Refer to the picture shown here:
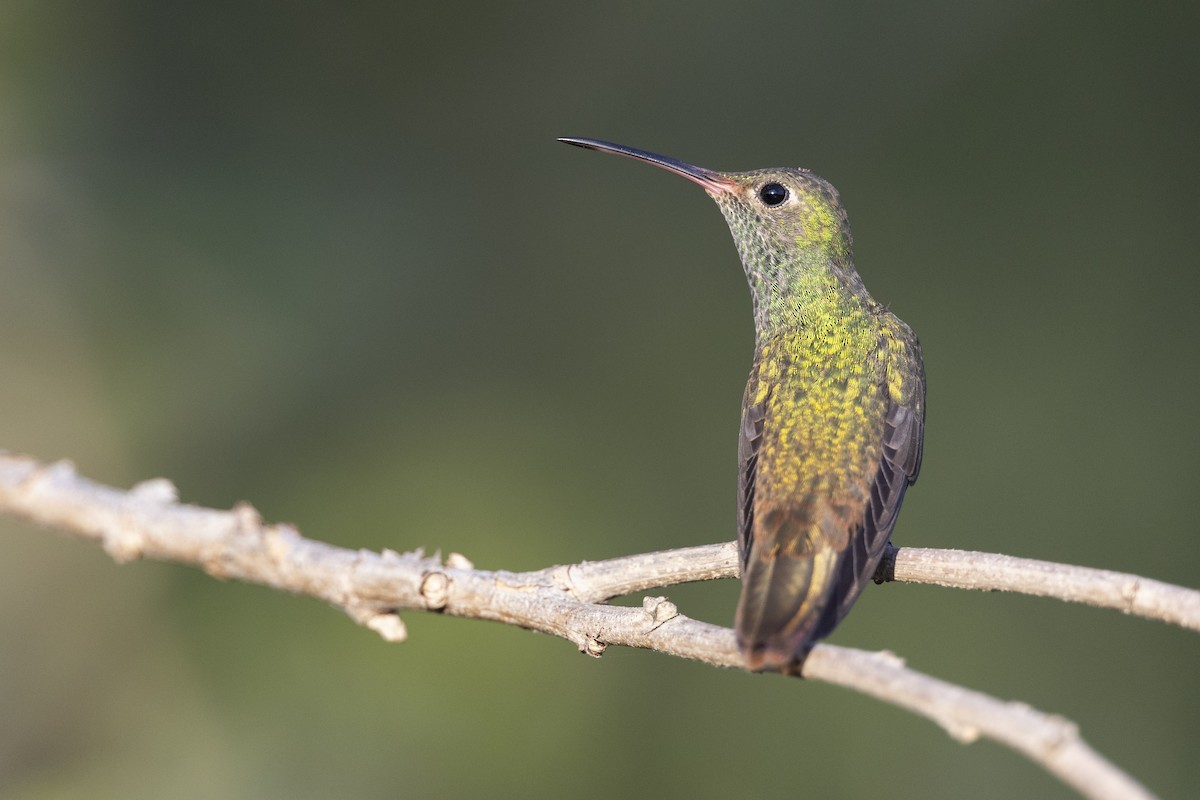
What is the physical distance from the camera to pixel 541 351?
675 cm

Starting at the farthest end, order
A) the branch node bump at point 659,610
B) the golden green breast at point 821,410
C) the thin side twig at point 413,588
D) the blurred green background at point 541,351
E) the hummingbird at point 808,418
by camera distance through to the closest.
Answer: the blurred green background at point 541,351 → the golden green breast at point 821,410 → the hummingbird at point 808,418 → the branch node bump at point 659,610 → the thin side twig at point 413,588

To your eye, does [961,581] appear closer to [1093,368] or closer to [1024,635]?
[1024,635]

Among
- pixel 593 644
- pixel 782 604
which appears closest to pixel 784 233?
pixel 782 604

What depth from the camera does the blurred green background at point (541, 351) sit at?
5461mm

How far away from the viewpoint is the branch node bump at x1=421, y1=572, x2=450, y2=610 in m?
2.20

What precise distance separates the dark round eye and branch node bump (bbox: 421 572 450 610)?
7.47ft

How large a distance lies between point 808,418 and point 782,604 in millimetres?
1055

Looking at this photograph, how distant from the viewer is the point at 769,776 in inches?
221

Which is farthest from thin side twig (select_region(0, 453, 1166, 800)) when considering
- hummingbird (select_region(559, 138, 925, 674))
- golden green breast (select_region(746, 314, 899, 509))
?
golden green breast (select_region(746, 314, 899, 509))

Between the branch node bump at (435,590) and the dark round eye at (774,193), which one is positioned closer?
the branch node bump at (435,590)

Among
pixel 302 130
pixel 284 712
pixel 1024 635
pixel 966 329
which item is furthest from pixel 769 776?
pixel 302 130

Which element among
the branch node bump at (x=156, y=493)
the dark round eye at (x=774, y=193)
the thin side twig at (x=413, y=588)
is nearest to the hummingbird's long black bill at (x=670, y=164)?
the dark round eye at (x=774, y=193)

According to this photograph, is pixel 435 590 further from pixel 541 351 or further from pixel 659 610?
pixel 541 351

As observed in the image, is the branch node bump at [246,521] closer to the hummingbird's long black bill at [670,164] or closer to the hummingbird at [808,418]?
the hummingbird at [808,418]
